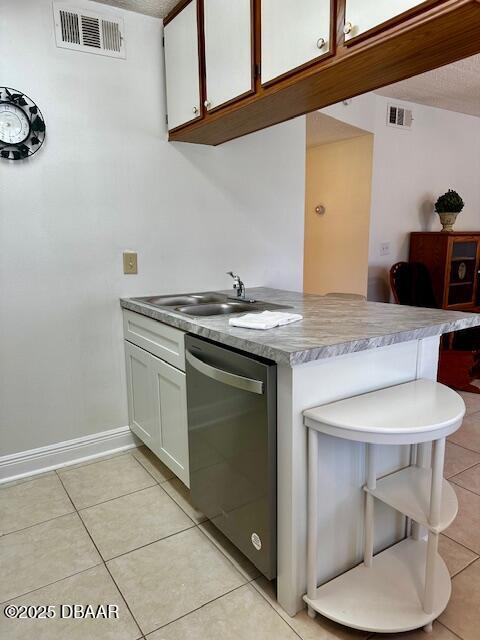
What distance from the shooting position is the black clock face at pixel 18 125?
2096 millimetres

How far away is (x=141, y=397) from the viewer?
243cm

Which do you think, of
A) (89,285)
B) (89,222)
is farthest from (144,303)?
(89,222)

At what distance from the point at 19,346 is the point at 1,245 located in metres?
0.52

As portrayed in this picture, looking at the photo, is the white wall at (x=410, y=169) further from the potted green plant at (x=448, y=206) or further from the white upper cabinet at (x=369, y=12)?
the white upper cabinet at (x=369, y=12)

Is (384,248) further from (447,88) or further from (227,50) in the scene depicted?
(227,50)

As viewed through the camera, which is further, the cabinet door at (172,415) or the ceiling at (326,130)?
the ceiling at (326,130)

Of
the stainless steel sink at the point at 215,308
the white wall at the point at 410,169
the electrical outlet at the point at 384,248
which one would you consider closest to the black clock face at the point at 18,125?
the stainless steel sink at the point at 215,308

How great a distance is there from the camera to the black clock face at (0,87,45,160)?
2.10 meters

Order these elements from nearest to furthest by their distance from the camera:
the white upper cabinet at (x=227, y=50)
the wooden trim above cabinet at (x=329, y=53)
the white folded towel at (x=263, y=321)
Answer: the wooden trim above cabinet at (x=329, y=53) < the white folded towel at (x=263, y=321) < the white upper cabinet at (x=227, y=50)

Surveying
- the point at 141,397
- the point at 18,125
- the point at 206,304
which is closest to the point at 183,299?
the point at 206,304

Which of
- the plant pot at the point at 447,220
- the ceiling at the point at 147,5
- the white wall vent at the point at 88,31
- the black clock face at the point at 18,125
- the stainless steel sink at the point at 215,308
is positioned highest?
the ceiling at the point at 147,5

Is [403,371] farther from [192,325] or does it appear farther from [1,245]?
[1,245]

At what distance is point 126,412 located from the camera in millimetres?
2656

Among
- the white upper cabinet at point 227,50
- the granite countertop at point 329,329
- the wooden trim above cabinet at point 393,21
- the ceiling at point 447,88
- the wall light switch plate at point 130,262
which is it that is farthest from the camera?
the ceiling at point 447,88
